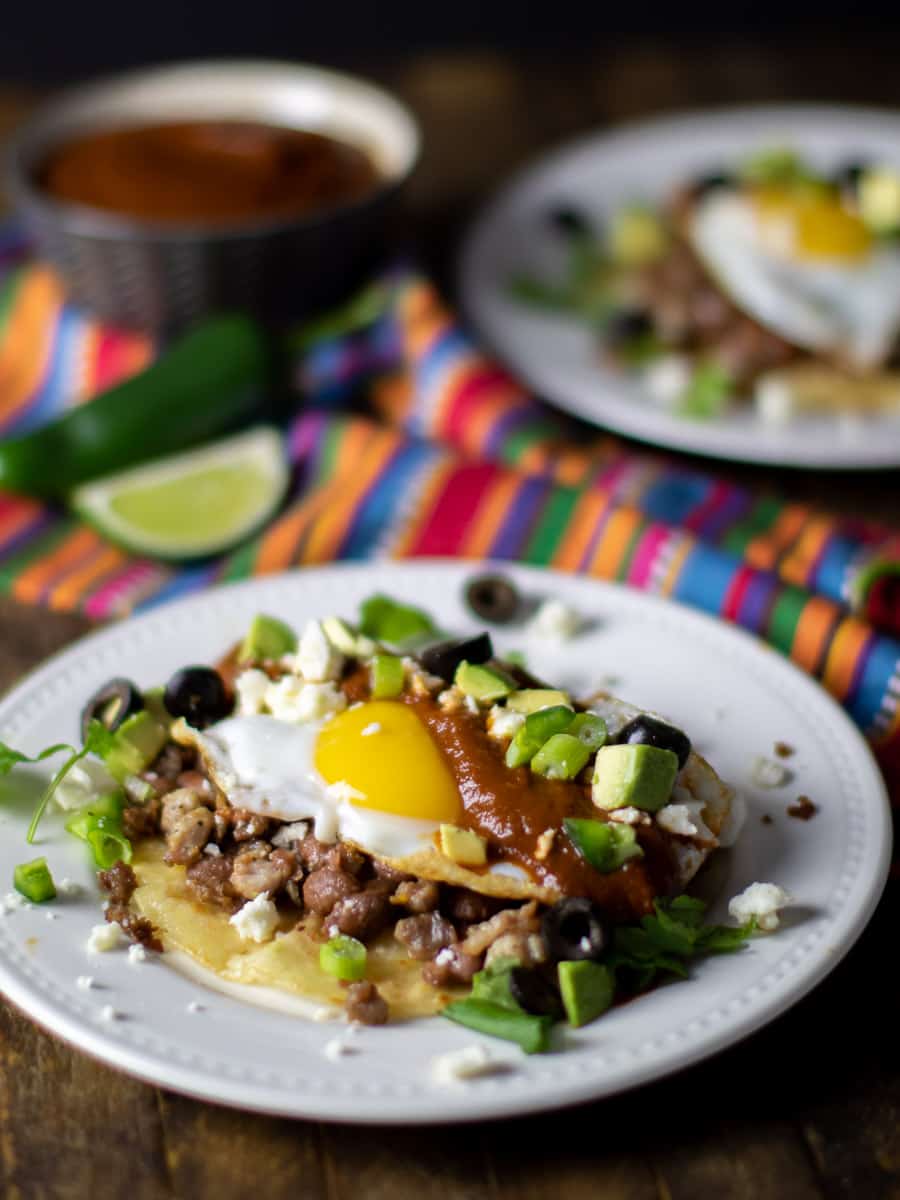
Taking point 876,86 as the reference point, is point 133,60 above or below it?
below

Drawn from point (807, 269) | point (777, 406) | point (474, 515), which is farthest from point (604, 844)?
point (807, 269)

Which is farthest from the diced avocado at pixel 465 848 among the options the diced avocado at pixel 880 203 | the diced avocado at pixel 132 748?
the diced avocado at pixel 880 203

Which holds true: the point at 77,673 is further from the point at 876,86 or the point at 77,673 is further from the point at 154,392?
the point at 876,86

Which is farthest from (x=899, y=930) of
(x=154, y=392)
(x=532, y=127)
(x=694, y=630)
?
(x=532, y=127)

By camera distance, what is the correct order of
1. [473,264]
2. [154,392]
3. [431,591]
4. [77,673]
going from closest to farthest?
[77,673] < [431,591] < [154,392] < [473,264]

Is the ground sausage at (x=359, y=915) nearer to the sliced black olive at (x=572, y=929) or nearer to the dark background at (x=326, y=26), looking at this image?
the sliced black olive at (x=572, y=929)

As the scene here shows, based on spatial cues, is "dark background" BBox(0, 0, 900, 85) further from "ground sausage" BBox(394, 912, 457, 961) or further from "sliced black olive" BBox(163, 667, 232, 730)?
"ground sausage" BBox(394, 912, 457, 961)

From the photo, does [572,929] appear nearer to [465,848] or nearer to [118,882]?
[465,848]

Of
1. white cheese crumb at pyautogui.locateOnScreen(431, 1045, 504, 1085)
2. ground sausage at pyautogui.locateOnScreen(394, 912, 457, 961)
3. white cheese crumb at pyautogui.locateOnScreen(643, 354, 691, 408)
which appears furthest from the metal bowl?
white cheese crumb at pyautogui.locateOnScreen(431, 1045, 504, 1085)
